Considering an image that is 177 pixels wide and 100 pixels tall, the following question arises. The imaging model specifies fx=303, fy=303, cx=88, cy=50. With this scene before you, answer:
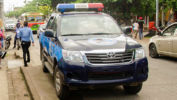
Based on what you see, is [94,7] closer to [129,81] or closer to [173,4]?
[129,81]

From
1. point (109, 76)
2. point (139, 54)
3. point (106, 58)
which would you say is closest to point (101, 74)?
point (109, 76)

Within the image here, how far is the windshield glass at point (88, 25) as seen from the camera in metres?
6.84

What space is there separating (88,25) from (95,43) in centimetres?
123

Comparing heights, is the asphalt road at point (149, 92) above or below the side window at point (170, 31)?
below

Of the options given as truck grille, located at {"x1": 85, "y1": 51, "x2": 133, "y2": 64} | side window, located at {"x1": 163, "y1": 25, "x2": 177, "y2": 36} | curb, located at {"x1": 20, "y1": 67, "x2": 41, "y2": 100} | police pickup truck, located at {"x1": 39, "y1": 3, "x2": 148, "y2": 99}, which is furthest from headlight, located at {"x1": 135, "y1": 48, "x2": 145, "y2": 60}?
side window, located at {"x1": 163, "y1": 25, "x2": 177, "y2": 36}

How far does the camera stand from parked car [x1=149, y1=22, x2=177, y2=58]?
10969 mm

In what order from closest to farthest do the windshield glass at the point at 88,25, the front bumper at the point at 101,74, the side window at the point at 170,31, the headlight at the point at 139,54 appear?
1. the front bumper at the point at 101,74
2. the headlight at the point at 139,54
3. the windshield glass at the point at 88,25
4. the side window at the point at 170,31

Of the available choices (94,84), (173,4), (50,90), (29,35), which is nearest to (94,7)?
(50,90)

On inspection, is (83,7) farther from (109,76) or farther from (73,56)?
(109,76)

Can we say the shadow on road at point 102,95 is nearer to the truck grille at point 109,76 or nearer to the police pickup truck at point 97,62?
the police pickup truck at point 97,62

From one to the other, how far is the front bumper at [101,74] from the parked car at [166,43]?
5.51 m

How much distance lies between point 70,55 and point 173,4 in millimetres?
20196

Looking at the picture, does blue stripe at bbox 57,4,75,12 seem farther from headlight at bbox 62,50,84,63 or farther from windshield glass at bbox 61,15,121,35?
headlight at bbox 62,50,84,63

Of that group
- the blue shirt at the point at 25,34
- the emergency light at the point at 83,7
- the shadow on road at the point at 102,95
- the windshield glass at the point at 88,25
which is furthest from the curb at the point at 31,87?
the emergency light at the point at 83,7
